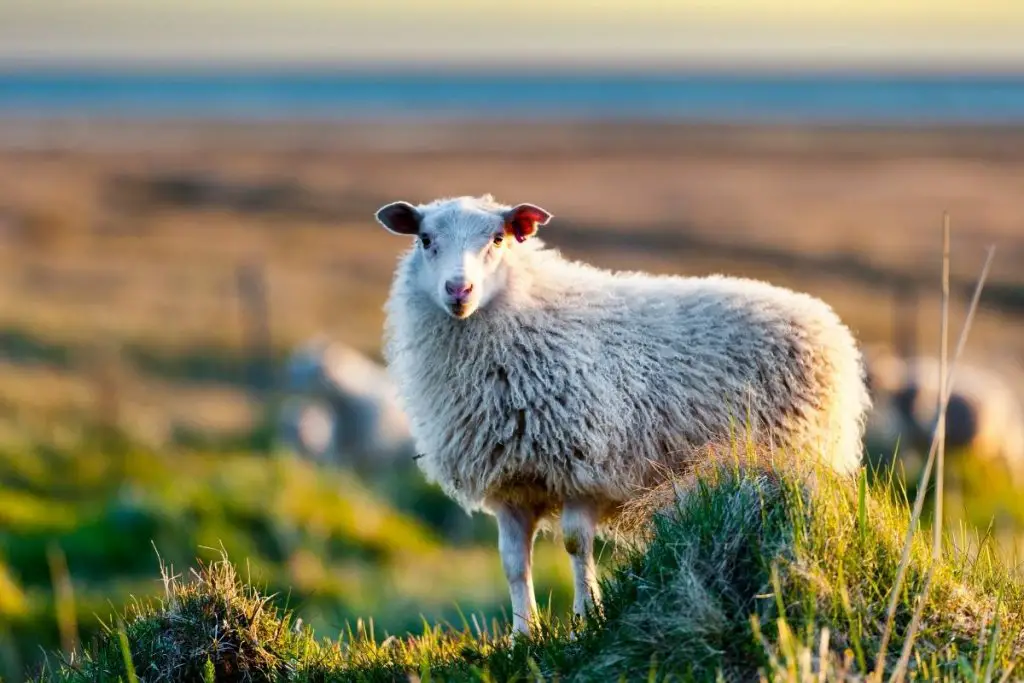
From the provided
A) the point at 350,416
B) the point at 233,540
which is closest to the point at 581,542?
the point at 233,540

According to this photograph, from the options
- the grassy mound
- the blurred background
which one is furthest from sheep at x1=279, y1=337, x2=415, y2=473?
the grassy mound

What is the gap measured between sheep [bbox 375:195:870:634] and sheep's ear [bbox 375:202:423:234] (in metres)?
0.01

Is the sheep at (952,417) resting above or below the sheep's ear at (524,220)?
below

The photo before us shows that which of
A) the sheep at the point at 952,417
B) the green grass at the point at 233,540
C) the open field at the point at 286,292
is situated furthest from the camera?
the sheep at the point at 952,417

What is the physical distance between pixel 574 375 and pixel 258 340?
2020cm

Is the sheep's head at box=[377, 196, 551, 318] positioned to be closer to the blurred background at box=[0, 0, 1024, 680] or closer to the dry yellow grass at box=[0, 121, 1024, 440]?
the blurred background at box=[0, 0, 1024, 680]

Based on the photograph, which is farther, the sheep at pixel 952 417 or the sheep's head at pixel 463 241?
the sheep at pixel 952 417

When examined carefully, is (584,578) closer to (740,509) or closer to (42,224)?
(740,509)

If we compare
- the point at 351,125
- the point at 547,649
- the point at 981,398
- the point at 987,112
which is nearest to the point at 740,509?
the point at 547,649

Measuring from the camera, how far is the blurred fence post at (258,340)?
62.6 ft

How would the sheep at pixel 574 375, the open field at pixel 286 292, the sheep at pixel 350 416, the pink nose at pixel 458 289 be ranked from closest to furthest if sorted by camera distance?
the pink nose at pixel 458 289, the sheep at pixel 574 375, the open field at pixel 286 292, the sheep at pixel 350 416

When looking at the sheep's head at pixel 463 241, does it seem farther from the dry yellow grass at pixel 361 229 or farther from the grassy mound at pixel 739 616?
the dry yellow grass at pixel 361 229

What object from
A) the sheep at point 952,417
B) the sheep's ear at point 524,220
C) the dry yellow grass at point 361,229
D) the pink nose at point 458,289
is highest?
the sheep's ear at point 524,220

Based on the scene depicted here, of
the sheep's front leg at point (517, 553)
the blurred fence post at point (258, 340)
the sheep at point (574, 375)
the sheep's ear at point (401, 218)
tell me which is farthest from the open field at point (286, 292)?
the sheep's ear at point (401, 218)
